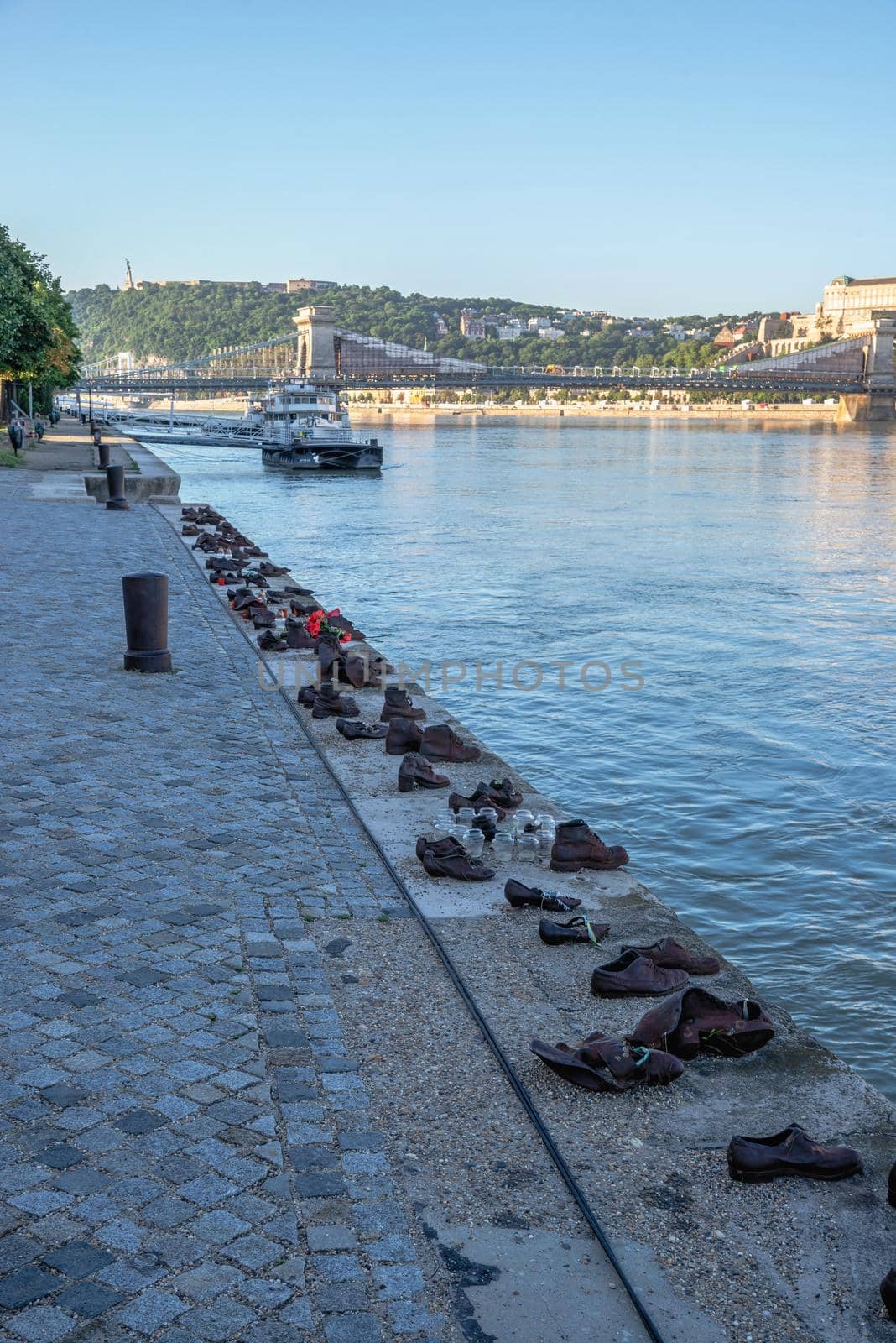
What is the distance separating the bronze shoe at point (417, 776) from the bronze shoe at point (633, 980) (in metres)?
2.75

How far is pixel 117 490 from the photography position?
26312 mm

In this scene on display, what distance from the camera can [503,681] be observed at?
49.6 ft

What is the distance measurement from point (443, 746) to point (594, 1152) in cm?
478

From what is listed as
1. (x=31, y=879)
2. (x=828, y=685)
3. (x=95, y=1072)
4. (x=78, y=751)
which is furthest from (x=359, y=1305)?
(x=828, y=685)

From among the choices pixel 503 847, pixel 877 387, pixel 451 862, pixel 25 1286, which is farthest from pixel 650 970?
pixel 877 387

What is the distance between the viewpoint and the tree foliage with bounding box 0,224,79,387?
1435 inches

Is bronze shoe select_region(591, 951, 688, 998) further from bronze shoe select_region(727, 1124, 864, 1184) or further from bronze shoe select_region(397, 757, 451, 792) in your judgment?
bronze shoe select_region(397, 757, 451, 792)

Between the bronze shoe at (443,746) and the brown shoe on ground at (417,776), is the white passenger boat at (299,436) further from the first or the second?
the brown shoe on ground at (417,776)

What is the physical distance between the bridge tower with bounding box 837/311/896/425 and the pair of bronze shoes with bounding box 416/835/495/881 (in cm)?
14564

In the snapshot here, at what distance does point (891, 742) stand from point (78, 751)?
7.61 metres

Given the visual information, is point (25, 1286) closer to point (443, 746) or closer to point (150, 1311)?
point (150, 1311)

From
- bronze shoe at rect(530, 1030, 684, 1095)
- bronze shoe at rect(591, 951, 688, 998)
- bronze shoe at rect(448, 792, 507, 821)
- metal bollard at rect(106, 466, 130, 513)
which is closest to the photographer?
bronze shoe at rect(530, 1030, 684, 1095)

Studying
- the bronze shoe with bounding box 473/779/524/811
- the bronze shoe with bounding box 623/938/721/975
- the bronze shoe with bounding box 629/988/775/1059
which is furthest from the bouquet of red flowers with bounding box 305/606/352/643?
the bronze shoe with bounding box 629/988/775/1059

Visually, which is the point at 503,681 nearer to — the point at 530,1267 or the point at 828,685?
the point at 828,685
